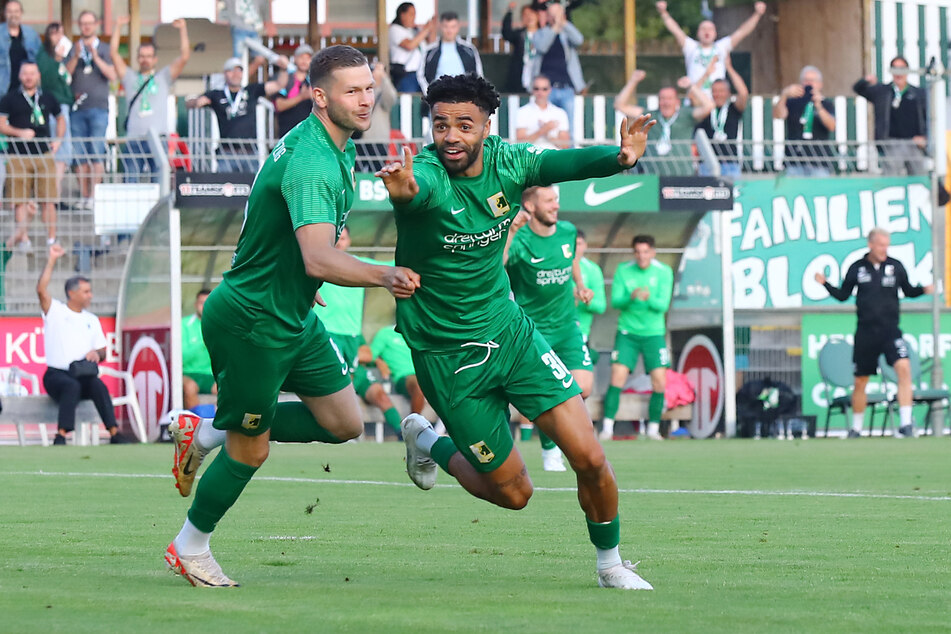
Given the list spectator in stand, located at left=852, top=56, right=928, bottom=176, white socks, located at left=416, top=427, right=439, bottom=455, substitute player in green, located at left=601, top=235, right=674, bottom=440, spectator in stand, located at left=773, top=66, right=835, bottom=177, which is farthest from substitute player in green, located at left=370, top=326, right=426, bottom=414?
white socks, located at left=416, top=427, right=439, bottom=455

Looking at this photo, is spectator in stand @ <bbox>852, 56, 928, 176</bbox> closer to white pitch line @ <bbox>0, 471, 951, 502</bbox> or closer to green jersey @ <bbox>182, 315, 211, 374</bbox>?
green jersey @ <bbox>182, 315, 211, 374</bbox>

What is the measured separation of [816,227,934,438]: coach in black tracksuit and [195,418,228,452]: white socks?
47.4 feet

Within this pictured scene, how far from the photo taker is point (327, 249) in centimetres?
623

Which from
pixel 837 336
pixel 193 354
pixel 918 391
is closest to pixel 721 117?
pixel 837 336

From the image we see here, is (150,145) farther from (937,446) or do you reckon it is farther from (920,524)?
(920,524)

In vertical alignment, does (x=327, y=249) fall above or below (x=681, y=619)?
above

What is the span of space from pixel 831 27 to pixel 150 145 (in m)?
13.4

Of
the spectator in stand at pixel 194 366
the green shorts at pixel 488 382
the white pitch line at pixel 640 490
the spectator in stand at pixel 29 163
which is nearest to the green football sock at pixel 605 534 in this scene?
the green shorts at pixel 488 382

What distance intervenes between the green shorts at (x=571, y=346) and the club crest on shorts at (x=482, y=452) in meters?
7.63

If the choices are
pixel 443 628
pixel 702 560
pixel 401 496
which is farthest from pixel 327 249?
pixel 401 496

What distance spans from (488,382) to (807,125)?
58.9 ft

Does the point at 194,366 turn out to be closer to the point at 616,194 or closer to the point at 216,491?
the point at 616,194

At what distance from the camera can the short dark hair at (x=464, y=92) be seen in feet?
22.1

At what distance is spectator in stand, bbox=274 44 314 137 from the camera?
72.8ft
